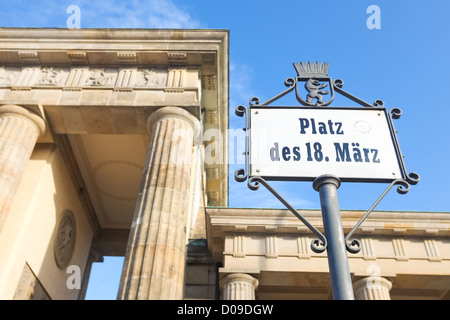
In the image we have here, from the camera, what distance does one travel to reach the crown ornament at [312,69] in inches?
158

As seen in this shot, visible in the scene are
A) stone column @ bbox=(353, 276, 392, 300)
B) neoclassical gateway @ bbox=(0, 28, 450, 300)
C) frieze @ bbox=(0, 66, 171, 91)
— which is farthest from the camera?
frieze @ bbox=(0, 66, 171, 91)

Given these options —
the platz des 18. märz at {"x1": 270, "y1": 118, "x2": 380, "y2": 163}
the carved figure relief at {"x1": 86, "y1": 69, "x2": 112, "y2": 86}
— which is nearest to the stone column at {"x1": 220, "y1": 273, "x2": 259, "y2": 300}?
the carved figure relief at {"x1": 86, "y1": 69, "x2": 112, "y2": 86}

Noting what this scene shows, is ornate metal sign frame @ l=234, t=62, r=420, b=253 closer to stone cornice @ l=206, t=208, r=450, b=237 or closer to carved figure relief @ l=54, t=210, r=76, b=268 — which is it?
stone cornice @ l=206, t=208, r=450, b=237

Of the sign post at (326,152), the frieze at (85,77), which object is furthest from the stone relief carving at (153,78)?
the sign post at (326,152)

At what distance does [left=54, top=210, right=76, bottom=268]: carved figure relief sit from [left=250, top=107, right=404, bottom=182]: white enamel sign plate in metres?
16.0

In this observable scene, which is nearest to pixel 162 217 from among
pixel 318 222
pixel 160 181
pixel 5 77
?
pixel 160 181

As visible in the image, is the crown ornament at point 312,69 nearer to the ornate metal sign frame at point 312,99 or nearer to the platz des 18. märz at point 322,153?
the ornate metal sign frame at point 312,99

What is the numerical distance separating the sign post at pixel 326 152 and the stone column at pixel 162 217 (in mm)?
6909

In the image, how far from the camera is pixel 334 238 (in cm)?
302

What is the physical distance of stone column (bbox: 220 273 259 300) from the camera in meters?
13.2

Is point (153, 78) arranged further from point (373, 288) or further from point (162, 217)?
point (373, 288)

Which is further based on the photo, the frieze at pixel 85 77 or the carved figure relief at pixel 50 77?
the carved figure relief at pixel 50 77
